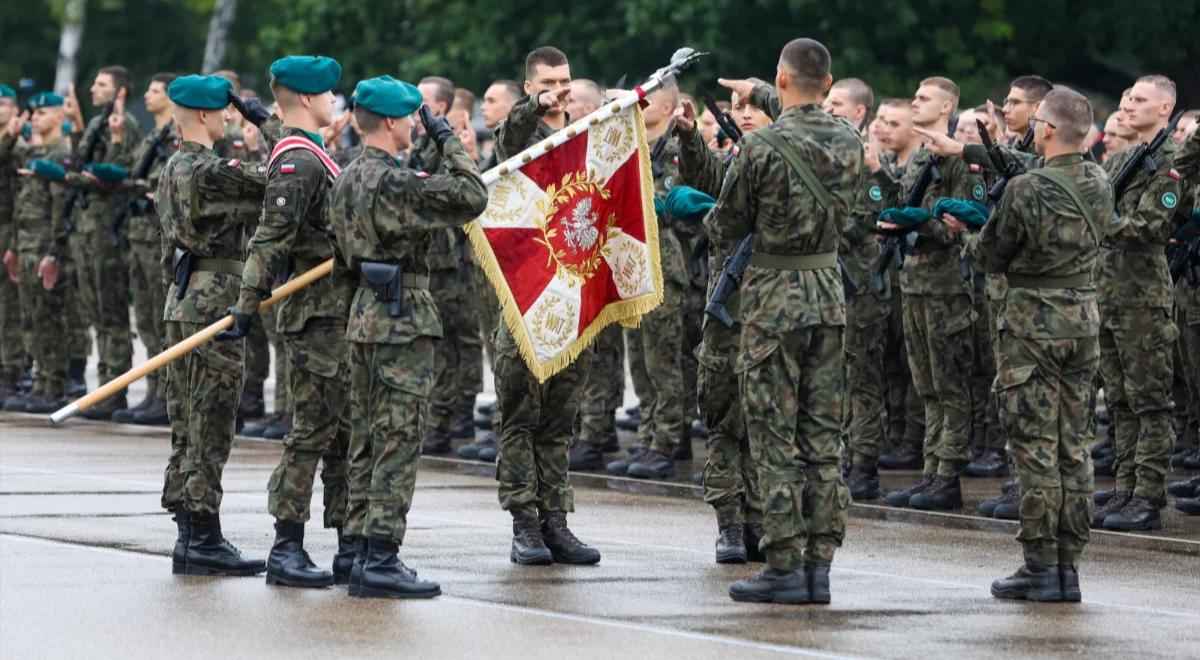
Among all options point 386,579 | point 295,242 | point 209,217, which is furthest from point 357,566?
point 209,217

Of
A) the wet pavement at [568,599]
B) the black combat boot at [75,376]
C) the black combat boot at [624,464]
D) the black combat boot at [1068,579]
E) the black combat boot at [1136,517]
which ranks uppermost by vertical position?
the black combat boot at [75,376]

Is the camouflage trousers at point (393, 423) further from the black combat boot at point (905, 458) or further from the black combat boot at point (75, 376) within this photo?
the black combat boot at point (75, 376)

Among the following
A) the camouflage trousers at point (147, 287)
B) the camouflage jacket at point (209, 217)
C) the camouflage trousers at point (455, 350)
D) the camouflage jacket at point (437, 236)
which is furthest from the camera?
the camouflage trousers at point (147, 287)

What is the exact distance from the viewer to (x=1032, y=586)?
920cm

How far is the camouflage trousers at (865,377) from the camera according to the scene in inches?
508

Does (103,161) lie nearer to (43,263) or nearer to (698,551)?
(43,263)

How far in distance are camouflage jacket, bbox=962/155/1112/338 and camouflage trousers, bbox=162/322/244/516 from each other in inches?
131

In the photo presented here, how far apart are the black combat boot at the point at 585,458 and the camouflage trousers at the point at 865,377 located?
1.63 m

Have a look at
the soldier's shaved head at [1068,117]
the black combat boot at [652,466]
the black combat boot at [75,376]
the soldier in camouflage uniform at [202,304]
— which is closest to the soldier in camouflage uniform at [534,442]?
the soldier in camouflage uniform at [202,304]

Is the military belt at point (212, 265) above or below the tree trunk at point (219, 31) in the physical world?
below

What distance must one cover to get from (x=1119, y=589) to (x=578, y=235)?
112 inches

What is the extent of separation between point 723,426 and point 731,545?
541 millimetres

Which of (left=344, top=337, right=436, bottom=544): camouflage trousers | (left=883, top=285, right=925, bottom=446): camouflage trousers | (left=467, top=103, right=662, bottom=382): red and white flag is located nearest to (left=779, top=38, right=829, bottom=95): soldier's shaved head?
(left=467, top=103, right=662, bottom=382): red and white flag

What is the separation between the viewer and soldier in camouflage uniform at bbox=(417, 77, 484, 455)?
49.5ft
